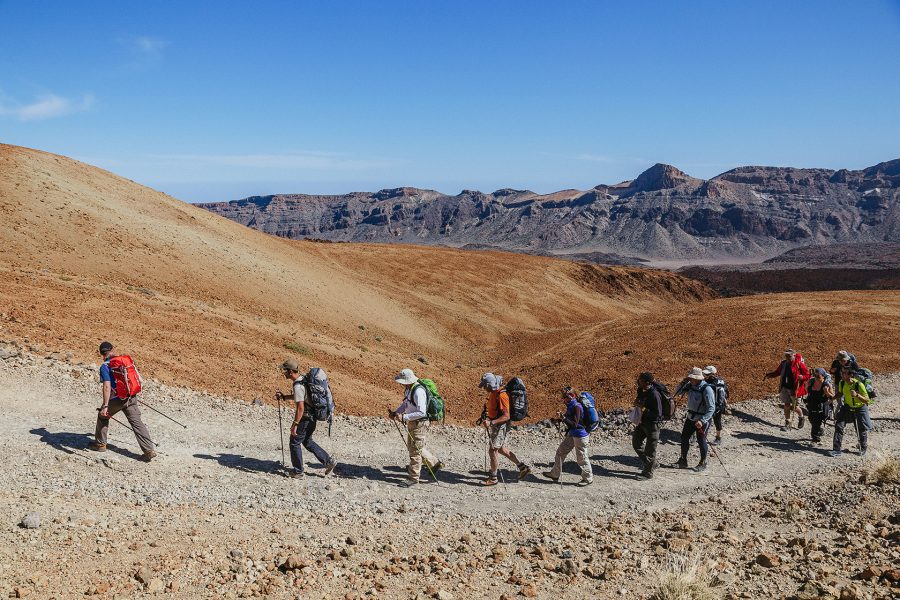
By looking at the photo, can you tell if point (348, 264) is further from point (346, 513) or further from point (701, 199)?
point (701, 199)

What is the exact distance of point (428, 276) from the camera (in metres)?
50.8

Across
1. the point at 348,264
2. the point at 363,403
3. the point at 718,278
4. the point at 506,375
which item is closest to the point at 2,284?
the point at 363,403

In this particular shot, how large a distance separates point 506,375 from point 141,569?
20.3 meters

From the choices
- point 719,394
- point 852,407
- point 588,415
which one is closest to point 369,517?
point 588,415

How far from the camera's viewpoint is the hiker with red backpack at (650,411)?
34.5ft

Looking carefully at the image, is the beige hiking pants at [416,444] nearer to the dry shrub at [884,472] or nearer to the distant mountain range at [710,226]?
the dry shrub at [884,472]

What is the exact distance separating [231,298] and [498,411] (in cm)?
2005

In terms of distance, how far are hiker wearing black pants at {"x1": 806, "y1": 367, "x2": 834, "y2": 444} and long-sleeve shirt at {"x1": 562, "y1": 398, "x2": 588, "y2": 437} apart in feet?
20.4

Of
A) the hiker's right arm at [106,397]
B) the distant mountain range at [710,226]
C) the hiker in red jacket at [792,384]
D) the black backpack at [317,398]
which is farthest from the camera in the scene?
the distant mountain range at [710,226]

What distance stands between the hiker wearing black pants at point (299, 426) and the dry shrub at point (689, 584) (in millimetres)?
5494

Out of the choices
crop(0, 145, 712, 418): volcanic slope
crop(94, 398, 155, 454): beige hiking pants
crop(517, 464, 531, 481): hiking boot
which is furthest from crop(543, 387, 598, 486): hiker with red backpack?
crop(94, 398, 155, 454): beige hiking pants

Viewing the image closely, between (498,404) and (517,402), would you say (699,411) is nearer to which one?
(517,402)

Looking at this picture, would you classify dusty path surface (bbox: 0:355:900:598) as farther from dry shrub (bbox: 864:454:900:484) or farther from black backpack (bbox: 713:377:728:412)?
black backpack (bbox: 713:377:728:412)

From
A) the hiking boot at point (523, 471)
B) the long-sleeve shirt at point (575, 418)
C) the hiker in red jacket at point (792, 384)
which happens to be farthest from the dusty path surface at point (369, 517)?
the hiker in red jacket at point (792, 384)
